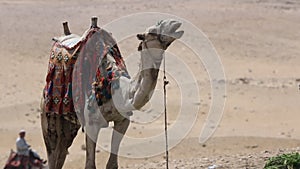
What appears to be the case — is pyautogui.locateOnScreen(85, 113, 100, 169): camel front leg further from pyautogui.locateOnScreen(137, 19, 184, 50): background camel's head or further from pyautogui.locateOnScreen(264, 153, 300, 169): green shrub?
pyautogui.locateOnScreen(264, 153, 300, 169): green shrub

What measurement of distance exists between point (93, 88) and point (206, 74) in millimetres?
12352

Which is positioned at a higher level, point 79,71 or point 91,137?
point 79,71

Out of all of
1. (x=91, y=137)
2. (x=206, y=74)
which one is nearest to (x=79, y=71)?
(x=91, y=137)

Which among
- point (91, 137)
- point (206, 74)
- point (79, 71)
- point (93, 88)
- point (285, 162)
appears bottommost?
point (285, 162)

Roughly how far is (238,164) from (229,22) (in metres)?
18.1

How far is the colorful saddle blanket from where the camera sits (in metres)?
8.18

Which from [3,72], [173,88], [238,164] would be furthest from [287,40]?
[238,164]

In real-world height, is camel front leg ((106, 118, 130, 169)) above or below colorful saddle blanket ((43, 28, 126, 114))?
below

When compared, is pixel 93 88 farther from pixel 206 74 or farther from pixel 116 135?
pixel 206 74

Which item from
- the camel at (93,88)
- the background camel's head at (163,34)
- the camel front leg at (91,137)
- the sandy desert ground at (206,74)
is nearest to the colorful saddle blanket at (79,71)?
the camel at (93,88)

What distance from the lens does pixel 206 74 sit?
2030 cm

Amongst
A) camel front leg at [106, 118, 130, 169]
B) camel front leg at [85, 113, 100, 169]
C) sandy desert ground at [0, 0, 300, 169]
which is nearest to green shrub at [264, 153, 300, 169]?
sandy desert ground at [0, 0, 300, 169]

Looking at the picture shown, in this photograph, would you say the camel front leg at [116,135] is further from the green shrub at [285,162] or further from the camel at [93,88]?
the green shrub at [285,162]

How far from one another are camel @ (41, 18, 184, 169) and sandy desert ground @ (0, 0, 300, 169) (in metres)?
2.51
